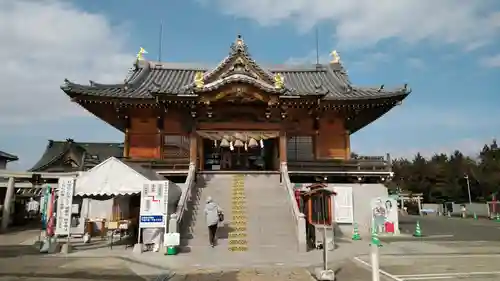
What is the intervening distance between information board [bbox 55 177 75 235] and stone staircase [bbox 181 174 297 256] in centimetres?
411

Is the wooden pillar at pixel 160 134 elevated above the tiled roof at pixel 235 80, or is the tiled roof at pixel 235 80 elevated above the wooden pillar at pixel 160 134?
the tiled roof at pixel 235 80

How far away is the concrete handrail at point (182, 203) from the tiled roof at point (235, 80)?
4231mm

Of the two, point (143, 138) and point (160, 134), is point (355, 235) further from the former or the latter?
point (143, 138)

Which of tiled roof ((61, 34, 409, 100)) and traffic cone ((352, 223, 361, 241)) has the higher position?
tiled roof ((61, 34, 409, 100))

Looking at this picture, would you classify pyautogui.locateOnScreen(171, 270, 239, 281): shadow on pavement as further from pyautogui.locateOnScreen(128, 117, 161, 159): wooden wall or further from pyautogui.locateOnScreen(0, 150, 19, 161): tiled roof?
pyautogui.locateOnScreen(0, 150, 19, 161): tiled roof

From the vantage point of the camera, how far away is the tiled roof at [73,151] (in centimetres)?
2958

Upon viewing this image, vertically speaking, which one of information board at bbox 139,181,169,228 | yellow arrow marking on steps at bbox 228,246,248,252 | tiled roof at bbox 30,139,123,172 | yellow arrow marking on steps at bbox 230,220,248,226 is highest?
tiled roof at bbox 30,139,123,172

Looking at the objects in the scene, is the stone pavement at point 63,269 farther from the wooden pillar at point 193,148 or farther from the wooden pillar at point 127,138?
the wooden pillar at point 127,138

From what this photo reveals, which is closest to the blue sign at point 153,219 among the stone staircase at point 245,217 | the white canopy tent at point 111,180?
the white canopy tent at point 111,180

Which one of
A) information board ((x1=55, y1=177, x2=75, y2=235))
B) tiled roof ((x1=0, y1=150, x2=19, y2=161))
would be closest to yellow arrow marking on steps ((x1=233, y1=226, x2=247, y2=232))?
information board ((x1=55, y1=177, x2=75, y2=235))

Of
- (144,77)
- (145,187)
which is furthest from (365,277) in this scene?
(144,77)

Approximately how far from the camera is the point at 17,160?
41.3 meters

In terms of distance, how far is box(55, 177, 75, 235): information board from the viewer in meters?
12.9

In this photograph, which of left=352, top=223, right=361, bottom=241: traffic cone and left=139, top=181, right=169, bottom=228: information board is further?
left=352, top=223, right=361, bottom=241: traffic cone
